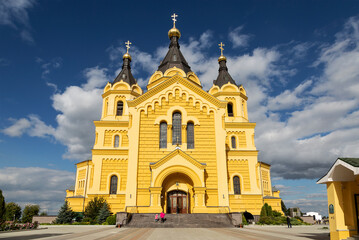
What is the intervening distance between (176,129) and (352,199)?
1614cm

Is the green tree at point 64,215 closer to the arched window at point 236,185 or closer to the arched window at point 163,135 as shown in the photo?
the arched window at point 163,135

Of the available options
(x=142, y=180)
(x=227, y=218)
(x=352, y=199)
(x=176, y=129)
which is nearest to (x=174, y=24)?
(x=176, y=129)

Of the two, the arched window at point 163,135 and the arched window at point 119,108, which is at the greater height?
the arched window at point 119,108

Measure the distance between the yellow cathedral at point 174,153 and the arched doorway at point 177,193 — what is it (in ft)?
0.27

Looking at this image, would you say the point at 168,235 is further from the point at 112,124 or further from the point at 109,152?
the point at 112,124

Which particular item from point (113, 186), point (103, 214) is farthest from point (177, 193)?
point (113, 186)

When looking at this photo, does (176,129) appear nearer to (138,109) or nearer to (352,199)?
(138,109)

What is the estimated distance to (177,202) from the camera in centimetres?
2266

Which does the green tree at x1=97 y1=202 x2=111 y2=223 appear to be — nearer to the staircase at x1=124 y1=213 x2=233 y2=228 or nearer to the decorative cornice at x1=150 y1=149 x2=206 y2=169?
the staircase at x1=124 y1=213 x2=233 y2=228

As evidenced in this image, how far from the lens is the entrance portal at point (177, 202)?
2250 cm

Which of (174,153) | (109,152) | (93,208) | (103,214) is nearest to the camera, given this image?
(174,153)

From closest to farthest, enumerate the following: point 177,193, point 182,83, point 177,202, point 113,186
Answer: point 177,202, point 177,193, point 182,83, point 113,186

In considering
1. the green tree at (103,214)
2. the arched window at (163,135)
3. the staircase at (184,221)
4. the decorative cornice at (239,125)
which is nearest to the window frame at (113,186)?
the green tree at (103,214)

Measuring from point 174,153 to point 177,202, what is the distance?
14.3 ft
